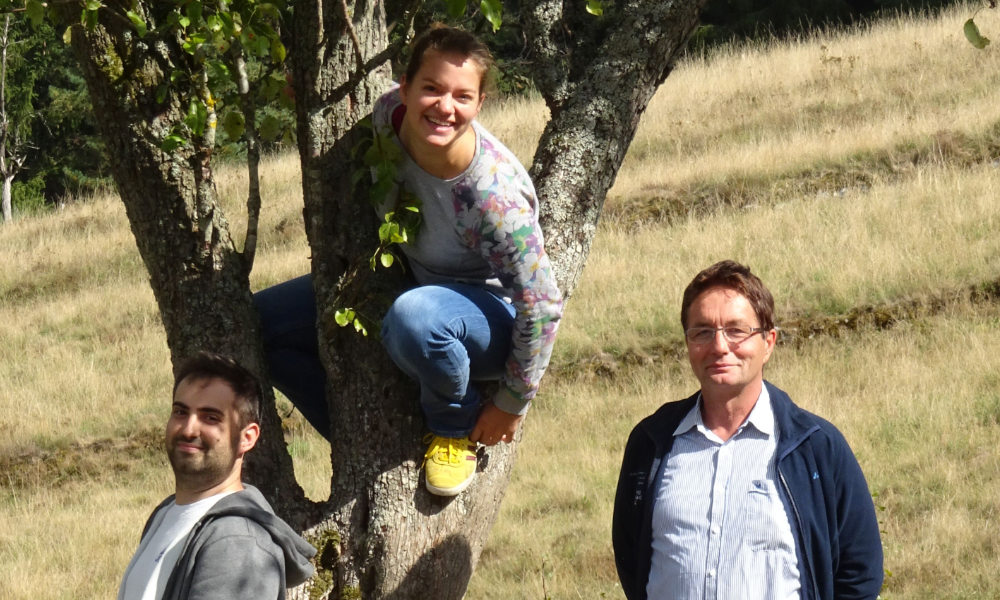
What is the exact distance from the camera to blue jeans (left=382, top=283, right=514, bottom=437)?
312cm

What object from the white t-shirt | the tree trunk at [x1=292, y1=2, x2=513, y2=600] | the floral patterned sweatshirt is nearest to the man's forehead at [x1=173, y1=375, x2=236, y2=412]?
the white t-shirt

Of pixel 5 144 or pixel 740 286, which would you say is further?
pixel 5 144

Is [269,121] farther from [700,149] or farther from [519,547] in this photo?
[700,149]

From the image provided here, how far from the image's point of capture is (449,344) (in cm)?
314

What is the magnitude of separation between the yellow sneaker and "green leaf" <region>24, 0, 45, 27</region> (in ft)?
5.67

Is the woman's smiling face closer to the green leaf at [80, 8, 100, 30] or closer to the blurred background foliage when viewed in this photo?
the green leaf at [80, 8, 100, 30]

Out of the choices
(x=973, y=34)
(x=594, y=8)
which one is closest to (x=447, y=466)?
(x=594, y=8)

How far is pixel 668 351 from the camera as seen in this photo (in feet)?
26.6

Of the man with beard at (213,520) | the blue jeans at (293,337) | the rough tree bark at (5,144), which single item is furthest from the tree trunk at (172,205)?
the rough tree bark at (5,144)

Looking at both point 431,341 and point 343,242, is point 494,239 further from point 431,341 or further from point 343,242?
point 343,242

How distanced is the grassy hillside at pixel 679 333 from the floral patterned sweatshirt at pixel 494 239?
2314mm

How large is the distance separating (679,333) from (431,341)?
212 inches

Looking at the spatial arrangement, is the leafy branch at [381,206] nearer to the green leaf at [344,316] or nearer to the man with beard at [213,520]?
the green leaf at [344,316]

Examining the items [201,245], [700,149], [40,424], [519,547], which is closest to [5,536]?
[40,424]
